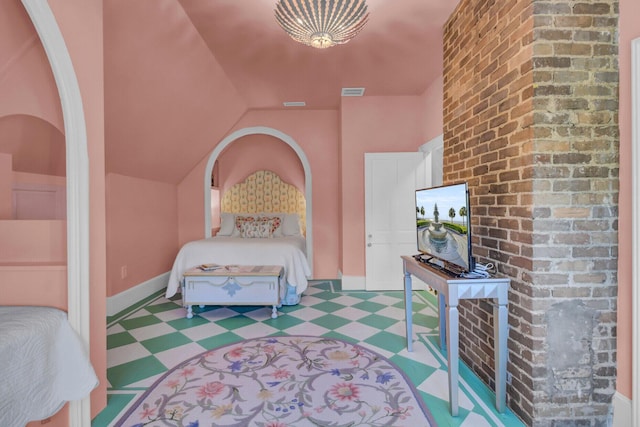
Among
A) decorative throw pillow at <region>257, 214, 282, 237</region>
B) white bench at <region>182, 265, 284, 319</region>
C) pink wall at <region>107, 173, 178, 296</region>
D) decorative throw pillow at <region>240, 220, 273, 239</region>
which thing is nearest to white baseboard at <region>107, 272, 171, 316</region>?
pink wall at <region>107, 173, 178, 296</region>

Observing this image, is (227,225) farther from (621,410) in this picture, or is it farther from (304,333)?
(621,410)

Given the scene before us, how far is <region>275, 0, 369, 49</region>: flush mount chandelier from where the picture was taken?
2127 millimetres

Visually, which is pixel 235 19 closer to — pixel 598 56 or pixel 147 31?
pixel 147 31

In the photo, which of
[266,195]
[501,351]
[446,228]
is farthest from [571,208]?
[266,195]

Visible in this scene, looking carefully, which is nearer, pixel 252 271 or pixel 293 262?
pixel 252 271

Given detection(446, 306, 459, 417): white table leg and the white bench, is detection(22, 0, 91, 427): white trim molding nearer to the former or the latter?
the white bench

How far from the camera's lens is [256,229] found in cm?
489

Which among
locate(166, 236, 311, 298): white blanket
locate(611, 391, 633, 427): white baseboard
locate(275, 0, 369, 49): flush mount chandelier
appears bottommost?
locate(611, 391, 633, 427): white baseboard

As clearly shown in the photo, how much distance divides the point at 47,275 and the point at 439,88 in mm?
4212

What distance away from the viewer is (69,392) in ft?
5.13

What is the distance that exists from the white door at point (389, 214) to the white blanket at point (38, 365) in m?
3.49

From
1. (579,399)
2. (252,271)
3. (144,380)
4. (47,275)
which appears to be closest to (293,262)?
(252,271)

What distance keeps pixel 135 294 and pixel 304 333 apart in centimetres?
238

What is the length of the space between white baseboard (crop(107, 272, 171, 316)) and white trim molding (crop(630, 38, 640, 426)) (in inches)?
173
